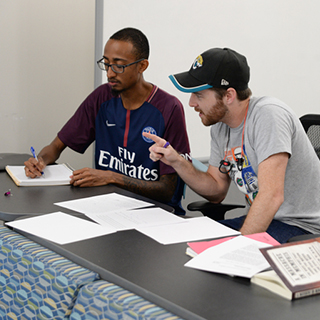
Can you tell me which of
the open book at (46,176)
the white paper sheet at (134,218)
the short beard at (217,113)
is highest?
the short beard at (217,113)

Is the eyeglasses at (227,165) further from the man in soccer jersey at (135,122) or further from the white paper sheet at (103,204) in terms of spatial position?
the white paper sheet at (103,204)

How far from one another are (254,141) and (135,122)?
653mm

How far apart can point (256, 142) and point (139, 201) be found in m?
0.48

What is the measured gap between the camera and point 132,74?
2.06 m

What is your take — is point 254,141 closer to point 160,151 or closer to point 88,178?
point 160,151

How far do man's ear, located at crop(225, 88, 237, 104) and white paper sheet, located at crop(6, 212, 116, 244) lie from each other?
74cm

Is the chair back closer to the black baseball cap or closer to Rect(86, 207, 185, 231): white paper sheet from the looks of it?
the black baseball cap

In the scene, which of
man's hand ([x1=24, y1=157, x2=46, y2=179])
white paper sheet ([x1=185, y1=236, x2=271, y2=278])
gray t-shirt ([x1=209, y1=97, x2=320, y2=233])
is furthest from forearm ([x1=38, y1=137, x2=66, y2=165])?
white paper sheet ([x1=185, y1=236, x2=271, y2=278])

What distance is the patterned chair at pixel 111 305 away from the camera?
82 cm

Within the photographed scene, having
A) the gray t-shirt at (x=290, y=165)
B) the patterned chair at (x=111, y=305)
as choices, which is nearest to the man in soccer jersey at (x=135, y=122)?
the gray t-shirt at (x=290, y=165)

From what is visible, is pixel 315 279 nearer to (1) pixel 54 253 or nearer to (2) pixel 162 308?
(2) pixel 162 308

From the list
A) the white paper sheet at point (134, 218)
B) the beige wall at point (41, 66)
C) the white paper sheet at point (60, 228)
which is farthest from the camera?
the beige wall at point (41, 66)

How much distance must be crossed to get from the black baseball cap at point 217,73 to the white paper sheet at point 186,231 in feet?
1.85

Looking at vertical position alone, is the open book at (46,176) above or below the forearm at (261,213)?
below
